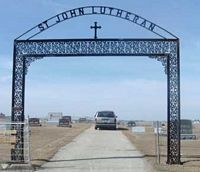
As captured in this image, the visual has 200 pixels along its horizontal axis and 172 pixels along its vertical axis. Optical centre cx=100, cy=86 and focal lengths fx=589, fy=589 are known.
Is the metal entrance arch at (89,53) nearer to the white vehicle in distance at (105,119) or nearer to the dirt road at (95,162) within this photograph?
the dirt road at (95,162)

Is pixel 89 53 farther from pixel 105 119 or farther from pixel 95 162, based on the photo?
pixel 105 119

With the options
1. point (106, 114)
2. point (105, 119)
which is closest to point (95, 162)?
point (106, 114)

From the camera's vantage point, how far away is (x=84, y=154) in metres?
24.8

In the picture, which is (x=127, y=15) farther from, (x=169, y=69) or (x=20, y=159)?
(x=20, y=159)

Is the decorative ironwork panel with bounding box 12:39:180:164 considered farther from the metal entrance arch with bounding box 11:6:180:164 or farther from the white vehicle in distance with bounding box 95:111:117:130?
the white vehicle in distance with bounding box 95:111:117:130

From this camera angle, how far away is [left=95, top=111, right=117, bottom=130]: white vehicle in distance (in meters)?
59.4

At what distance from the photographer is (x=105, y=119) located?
60.2 meters

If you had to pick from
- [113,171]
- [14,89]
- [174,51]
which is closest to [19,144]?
[14,89]

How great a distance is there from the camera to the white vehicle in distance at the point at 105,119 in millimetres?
59406

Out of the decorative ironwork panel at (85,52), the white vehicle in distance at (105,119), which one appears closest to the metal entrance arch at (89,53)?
the decorative ironwork panel at (85,52)

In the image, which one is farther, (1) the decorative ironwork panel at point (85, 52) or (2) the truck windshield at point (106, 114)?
(2) the truck windshield at point (106, 114)

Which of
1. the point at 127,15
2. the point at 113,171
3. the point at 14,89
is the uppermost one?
the point at 127,15

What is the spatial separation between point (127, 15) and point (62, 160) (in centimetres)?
589

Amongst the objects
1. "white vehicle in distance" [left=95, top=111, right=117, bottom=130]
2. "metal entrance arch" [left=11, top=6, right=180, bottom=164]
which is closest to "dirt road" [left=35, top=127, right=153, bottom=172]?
"metal entrance arch" [left=11, top=6, right=180, bottom=164]
